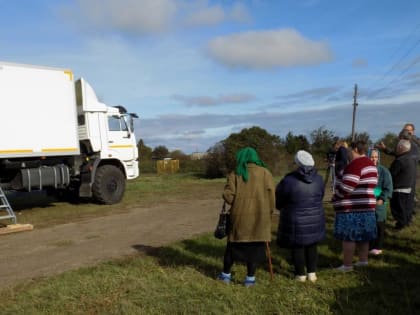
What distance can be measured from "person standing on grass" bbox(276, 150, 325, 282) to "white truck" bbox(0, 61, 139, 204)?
813 centimetres

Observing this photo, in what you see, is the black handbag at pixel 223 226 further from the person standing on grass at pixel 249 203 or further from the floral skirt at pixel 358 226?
the floral skirt at pixel 358 226

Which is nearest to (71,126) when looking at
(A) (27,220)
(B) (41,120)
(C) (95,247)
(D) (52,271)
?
(B) (41,120)

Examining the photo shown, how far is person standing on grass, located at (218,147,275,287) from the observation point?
15.9 ft

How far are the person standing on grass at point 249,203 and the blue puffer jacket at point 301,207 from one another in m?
0.21

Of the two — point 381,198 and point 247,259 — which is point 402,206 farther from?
point 247,259

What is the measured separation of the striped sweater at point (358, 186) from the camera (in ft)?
17.3

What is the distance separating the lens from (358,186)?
17.4 ft

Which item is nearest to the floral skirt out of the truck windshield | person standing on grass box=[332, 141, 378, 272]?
person standing on grass box=[332, 141, 378, 272]

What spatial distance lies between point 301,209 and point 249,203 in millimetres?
604

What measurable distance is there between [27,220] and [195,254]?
592 cm

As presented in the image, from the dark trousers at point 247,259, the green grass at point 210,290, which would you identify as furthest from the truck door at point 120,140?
the dark trousers at point 247,259

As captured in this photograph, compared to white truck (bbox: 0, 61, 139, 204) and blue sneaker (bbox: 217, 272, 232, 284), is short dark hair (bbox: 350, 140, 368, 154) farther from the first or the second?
white truck (bbox: 0, 61, 139, 204)

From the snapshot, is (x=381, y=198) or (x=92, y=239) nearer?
(x=381, y=198)

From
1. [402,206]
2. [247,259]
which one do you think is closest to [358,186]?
[247,259]
